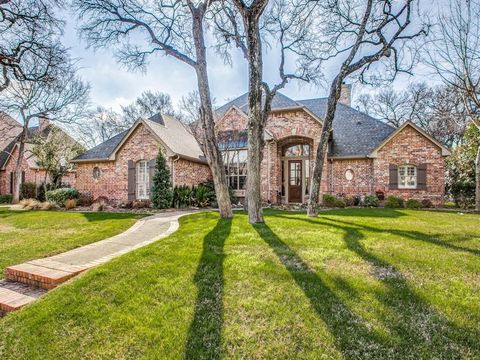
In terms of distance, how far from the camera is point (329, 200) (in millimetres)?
14758

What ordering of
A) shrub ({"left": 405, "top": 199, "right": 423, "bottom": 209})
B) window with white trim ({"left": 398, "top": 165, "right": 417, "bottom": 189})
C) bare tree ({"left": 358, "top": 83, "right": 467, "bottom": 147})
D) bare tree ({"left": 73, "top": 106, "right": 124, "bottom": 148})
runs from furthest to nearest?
bare tree ({"left": 73, "top": 106, "right": 124, "bottom": 148}) → bare tree ({"left": 358, "top": 83, "right": 467, "bottom": 147}) → window with white trim ({"left": 398, "top": 165, "right": 417, "bottom": 189}) → shrub ({"left": 405, "top": 199, "right": 423, "bottom": 209})

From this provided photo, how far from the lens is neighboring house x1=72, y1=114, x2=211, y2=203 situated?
15.4 m

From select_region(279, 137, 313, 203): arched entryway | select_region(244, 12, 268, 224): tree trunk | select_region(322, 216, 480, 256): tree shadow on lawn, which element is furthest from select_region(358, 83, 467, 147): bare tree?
select_region(244, 12, 268, 224): tree trunk

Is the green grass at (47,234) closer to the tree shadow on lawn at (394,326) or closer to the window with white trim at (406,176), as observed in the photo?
the tree shadow on lawn at (394,326)

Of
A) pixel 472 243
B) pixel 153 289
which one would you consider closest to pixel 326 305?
pixel 153 289

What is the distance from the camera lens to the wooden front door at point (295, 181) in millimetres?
17578

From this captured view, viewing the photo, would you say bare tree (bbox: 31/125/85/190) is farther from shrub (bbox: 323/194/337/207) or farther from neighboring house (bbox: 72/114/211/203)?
shrub (bbox: 323/194/337/207)

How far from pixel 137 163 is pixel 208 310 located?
46.2ft

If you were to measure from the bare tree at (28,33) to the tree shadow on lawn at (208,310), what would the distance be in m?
8.75

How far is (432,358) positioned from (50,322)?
392 cm

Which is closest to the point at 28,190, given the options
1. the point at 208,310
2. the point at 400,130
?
the point at 208,310

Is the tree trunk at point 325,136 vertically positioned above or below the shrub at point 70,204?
above

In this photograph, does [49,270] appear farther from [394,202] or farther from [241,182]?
[394,202]

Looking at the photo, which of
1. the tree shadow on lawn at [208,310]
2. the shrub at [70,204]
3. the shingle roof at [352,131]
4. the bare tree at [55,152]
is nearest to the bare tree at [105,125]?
the bare tree at [55,152]
